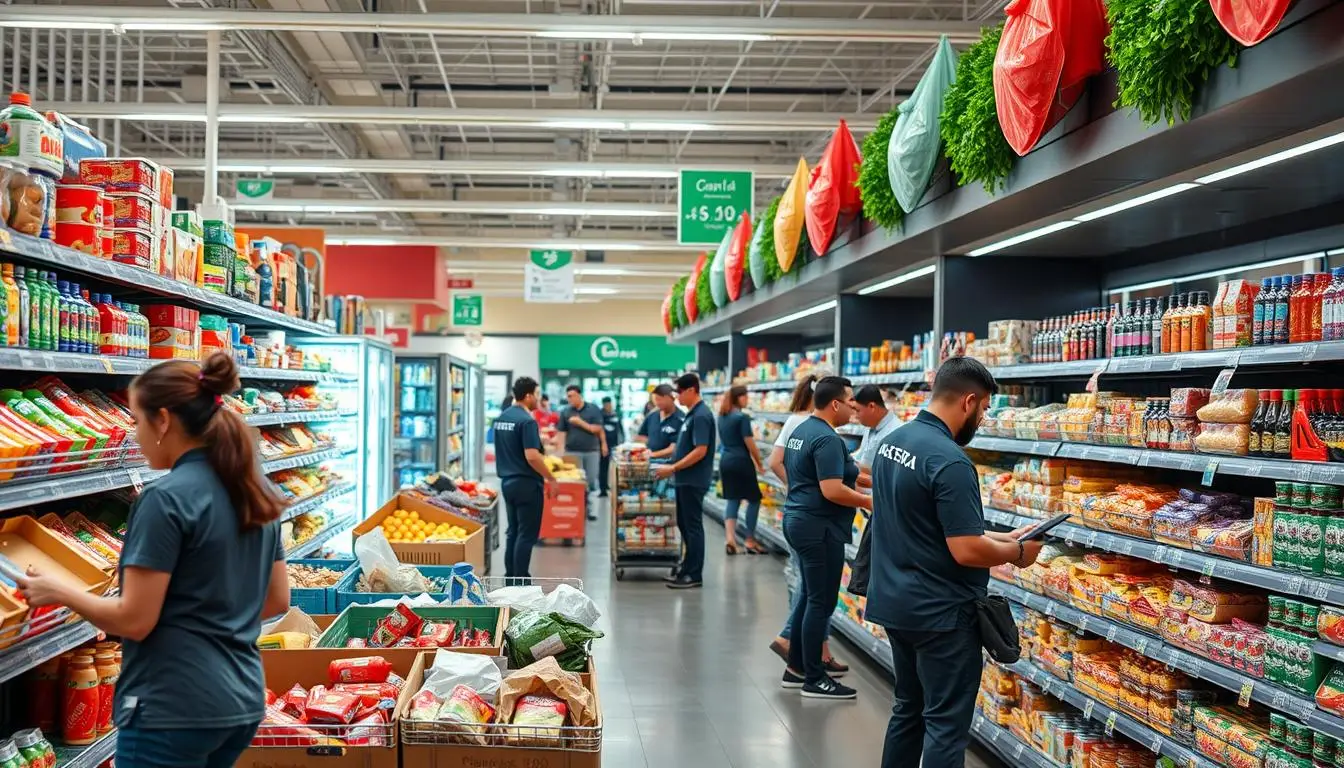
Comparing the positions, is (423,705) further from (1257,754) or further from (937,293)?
(937,293)

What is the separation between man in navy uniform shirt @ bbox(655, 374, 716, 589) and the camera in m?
9.01

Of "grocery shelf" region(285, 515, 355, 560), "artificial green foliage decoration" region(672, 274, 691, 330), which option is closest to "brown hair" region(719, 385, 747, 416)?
"grocery shelf" region(285, 515, 355, 560)

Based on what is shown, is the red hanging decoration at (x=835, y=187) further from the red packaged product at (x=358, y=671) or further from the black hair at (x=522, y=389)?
the red packaged product at (x=358, y=671)

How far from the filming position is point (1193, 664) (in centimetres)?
366

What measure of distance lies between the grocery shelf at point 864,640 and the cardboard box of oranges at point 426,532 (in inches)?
99.5

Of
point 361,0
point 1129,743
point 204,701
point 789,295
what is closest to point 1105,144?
point 1129,743

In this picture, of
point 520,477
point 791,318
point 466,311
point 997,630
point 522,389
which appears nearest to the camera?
point 997,630

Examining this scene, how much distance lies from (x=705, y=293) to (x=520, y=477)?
5.53 m

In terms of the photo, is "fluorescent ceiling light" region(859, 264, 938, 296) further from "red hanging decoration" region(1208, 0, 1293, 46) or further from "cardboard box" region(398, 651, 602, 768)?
"cardboard box" region(398, 651, 602, 768)

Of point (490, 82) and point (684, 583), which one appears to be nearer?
point (684, 583)

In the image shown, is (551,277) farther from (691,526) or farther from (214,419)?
(214,419)

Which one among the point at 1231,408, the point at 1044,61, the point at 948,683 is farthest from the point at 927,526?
the point at 1044,61

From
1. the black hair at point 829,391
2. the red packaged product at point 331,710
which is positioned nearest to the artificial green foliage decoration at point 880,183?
the black hair at point 829,391

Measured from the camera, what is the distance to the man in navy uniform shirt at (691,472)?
9.01 meters
